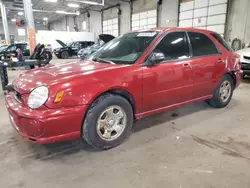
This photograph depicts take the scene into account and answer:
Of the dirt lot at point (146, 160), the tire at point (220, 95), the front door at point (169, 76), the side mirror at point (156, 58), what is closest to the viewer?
the dirt lot at point (146, 160)

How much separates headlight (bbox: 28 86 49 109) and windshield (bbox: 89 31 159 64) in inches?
39.6

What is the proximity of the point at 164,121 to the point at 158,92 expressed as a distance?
0.74 metres

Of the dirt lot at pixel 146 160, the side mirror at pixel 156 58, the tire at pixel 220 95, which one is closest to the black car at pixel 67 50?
the dirt lot at pixel 146 160

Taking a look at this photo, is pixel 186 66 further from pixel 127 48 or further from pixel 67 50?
pixel 67 50

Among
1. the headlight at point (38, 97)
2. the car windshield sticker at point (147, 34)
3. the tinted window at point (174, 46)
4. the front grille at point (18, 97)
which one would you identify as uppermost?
the car windshield sticker at point (147, 34)

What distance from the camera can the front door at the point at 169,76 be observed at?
2.50 meters

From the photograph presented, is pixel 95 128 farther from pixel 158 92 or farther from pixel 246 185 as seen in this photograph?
Result: pixel 246 185

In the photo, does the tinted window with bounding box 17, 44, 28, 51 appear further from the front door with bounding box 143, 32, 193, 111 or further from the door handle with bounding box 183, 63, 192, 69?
the door handle with bounding box 183, 63, 192, 69

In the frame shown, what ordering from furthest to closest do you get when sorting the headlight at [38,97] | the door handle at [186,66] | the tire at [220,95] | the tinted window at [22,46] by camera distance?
1. the tinted window at [22,46]
2. the tire at [220,95]
3. the door handle at [186,66]
4. the headlight at [38,97]

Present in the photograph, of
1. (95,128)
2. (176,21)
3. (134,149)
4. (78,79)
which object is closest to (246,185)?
(134,149)

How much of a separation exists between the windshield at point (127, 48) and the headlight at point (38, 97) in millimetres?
1005

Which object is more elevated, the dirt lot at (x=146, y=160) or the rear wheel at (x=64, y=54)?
the rear wheel at (x=64, y=54)

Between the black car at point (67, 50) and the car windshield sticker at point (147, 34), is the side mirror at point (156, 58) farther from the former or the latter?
the black car at point (67, 50)

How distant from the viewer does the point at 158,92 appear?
2.59m
